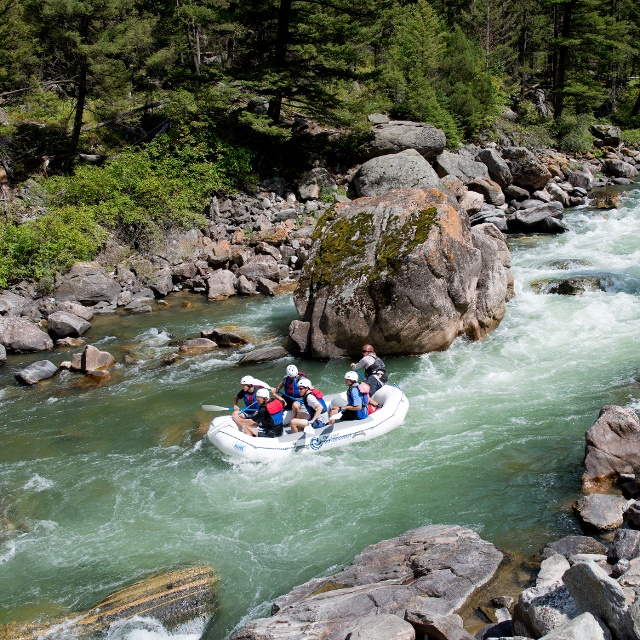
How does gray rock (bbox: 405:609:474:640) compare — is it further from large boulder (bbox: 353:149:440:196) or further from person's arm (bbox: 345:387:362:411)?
large boulder (bbox: 353:149:440:196)

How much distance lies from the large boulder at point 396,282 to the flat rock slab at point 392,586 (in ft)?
18.8

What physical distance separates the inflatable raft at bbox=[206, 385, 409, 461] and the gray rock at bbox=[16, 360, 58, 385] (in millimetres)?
4887

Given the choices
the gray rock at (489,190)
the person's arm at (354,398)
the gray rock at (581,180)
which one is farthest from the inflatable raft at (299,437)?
the gray rock at (581,180)

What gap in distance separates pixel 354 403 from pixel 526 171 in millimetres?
18549

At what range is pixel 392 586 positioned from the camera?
5.89 meters

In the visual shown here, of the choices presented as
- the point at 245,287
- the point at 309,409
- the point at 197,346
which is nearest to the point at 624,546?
the point at 309,409

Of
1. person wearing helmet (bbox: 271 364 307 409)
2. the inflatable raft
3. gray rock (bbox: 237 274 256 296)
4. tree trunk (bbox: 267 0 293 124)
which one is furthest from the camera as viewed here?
tree trunk (bbox: 267 0 293 124)

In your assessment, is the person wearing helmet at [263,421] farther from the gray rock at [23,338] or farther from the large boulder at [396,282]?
the gray rock at [23,338]

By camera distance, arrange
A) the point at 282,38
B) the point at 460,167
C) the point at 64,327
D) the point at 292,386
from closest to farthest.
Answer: the point at 292,386 → the point at 64,327 → the point at 282,38 → the point at 460,167

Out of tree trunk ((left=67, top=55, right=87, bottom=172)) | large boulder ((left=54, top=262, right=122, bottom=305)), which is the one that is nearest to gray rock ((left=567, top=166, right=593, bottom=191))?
tree trunk ((left=67, top=55, right=87, bottom=172))

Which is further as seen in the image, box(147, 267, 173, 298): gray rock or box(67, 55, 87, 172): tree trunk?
box(67, 55, 87, 172): tree trunk

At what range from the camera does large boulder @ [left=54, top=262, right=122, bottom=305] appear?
16.3 meters

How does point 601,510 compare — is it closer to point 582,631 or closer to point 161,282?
point 582,631

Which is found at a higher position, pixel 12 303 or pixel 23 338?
pixel 12 303
